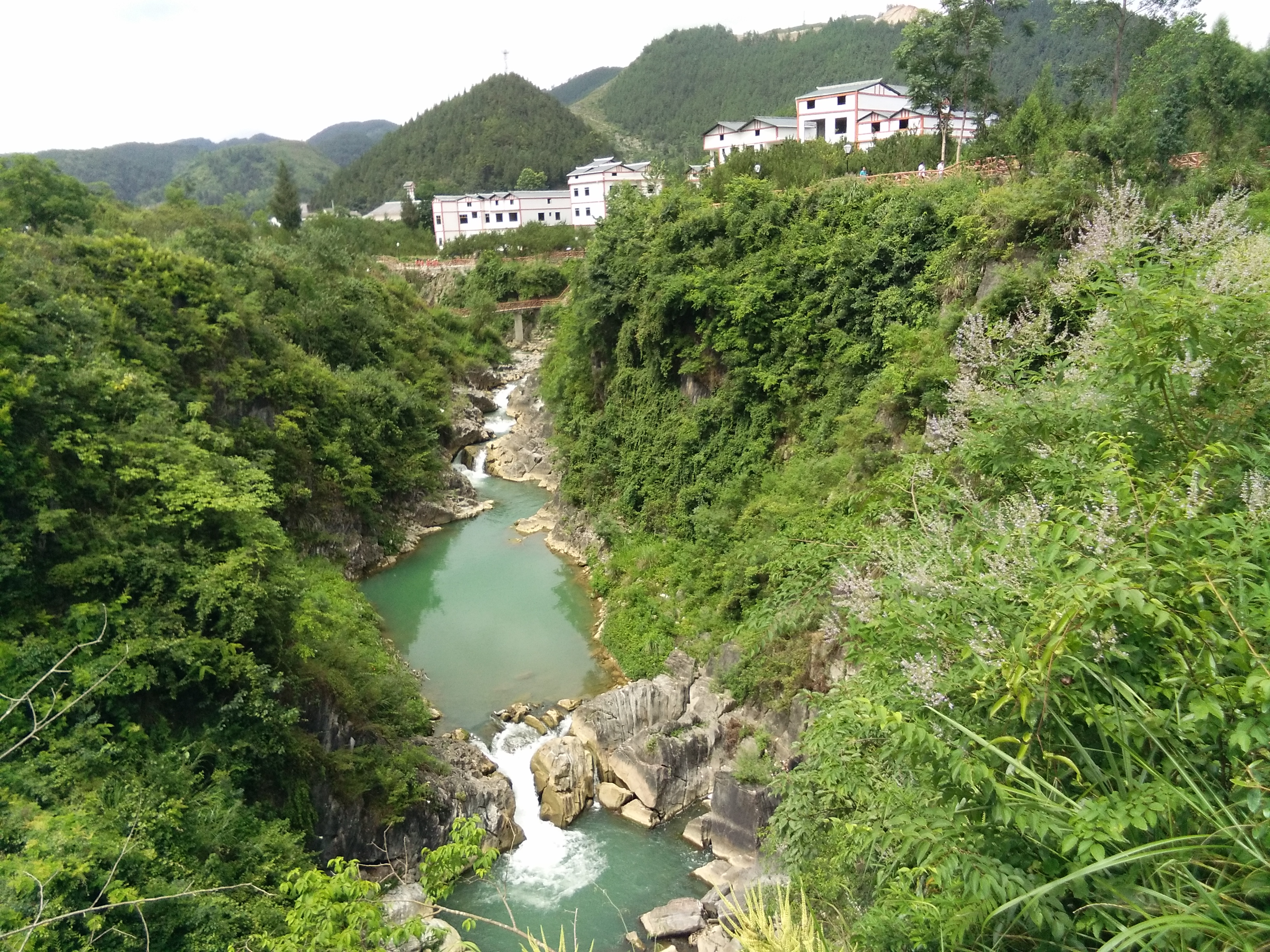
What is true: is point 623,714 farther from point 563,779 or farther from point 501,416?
point 501,416

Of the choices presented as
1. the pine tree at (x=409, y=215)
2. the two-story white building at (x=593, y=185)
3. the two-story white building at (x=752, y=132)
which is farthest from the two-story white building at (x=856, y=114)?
the pine tree at (x=409, y=215)

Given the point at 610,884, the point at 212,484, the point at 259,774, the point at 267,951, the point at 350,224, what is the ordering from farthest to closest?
the point at 350,224 → the point at 212,484 → the point at 610,884 → the point at 259,774 → the point at 267,951

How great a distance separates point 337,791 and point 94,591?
4224 mm

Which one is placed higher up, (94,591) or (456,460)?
(94,591)

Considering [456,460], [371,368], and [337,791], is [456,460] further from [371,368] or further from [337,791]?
[337,791]

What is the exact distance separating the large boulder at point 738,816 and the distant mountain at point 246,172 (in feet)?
375

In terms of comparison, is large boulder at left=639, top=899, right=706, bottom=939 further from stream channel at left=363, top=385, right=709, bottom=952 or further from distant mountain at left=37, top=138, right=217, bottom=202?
distant mountain at left=37, top=138, right=217, bottom=202

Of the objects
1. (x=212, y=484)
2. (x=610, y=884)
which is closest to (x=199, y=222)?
(x=212, y=484)

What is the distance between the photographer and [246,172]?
400ft

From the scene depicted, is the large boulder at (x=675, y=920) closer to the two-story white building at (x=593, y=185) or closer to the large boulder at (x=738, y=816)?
the large boulder at (x=738, y=816)

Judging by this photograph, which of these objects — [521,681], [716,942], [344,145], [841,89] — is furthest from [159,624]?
[344,145]

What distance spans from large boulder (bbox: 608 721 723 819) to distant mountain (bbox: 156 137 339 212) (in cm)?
11267

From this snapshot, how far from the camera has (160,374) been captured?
15.8 meters

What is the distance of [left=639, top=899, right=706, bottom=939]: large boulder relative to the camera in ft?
29.4
